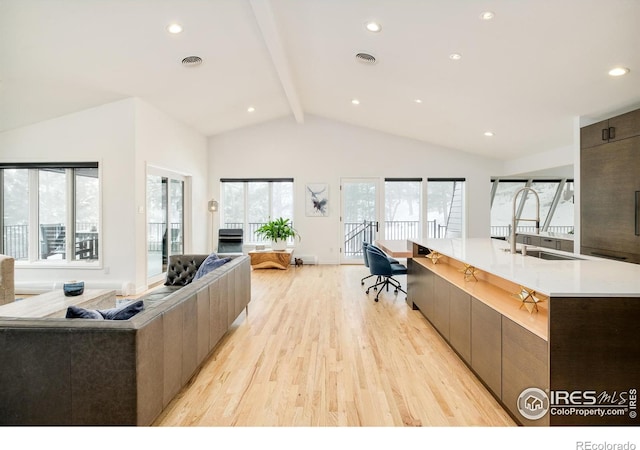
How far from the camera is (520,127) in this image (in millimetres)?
5301

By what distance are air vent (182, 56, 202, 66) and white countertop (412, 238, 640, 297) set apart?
12.8 feet

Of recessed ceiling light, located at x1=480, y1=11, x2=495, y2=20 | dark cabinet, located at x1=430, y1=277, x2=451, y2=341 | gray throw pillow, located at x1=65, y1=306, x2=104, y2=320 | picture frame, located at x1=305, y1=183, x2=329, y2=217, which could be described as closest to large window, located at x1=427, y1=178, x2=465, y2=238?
picture frame, located at x1=305, y1=183, x2=329, y2=217

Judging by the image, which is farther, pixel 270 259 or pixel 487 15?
pixel 270 259

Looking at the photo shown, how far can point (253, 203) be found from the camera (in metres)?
8.05

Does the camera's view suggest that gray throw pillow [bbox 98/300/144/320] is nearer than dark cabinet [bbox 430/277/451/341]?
Yes

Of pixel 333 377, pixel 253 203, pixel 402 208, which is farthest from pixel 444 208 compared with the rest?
pixel 333 377

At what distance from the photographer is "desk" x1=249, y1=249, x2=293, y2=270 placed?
7.18 m

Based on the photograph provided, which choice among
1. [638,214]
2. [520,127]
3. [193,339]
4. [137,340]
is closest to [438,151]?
[520,127]

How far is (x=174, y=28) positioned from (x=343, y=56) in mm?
2026

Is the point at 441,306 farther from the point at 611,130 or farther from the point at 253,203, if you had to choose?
the point at 253,203

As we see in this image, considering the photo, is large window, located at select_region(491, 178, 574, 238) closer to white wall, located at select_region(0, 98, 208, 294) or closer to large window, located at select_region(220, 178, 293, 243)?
large window, located at select_region(220, 178, 293, 243)

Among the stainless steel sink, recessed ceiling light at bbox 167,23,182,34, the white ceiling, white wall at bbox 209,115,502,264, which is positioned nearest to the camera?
the stainless steel sink
